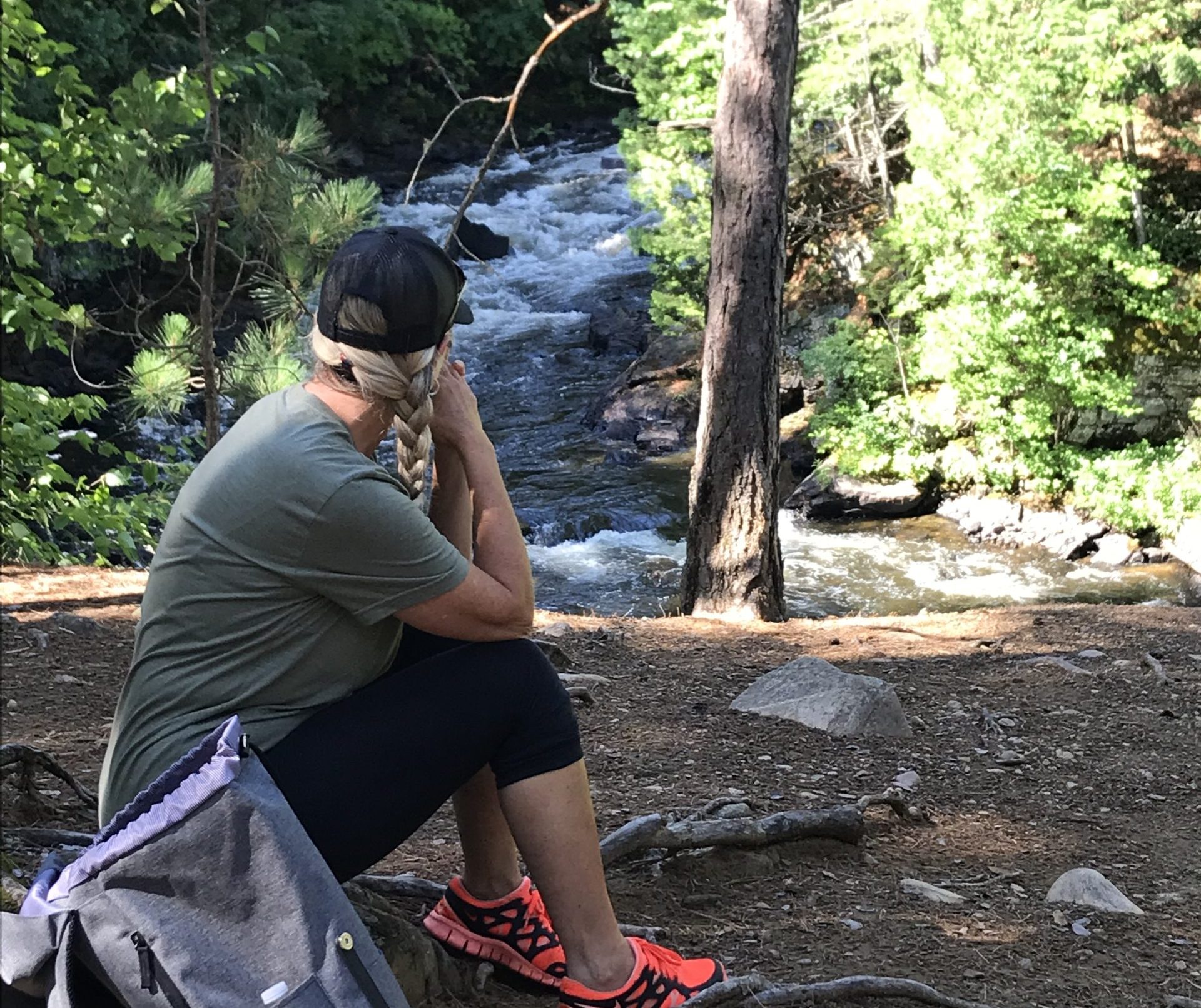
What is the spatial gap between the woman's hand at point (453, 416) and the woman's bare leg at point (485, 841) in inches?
24.8

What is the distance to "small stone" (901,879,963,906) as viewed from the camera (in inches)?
117

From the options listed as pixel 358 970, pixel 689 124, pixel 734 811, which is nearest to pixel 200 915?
pixel 358 970

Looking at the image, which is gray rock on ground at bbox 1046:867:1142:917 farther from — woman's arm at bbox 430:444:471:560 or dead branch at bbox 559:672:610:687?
dead branch at bbox 559:672:610:687

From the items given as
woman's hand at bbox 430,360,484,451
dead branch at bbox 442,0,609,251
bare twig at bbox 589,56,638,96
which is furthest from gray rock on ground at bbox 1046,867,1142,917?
bare twig at bbox 589,56,638,96

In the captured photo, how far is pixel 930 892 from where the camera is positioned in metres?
3.00

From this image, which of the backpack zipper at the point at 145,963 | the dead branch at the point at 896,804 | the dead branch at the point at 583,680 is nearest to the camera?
the backpack zipper at the point at 145,963

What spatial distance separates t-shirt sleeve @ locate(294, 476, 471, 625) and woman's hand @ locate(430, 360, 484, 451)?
354mm

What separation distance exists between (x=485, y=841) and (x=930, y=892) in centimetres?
131

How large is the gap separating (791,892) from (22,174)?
3.29 metres

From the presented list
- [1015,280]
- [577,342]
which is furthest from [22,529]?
[577,342]

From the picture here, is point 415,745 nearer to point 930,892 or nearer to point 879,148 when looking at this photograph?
point 930,892

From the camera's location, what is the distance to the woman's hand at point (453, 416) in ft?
7.32

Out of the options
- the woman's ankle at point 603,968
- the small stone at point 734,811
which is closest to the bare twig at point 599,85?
the small stone at point 734,811

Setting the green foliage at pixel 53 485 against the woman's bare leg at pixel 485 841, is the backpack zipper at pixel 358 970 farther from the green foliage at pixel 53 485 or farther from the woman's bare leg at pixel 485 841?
the green foliage at pixel 53 485
